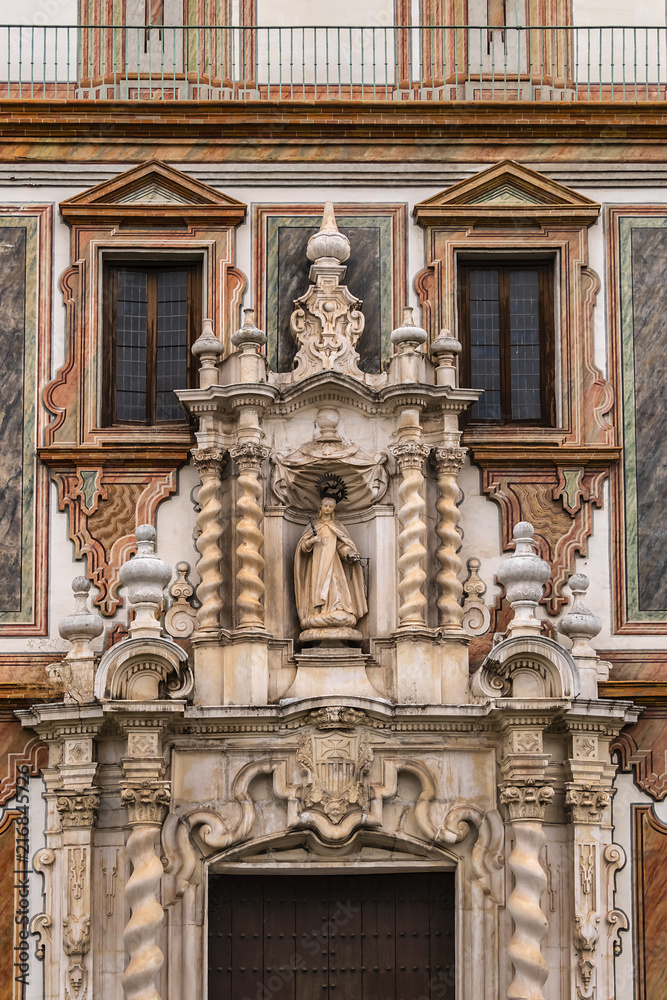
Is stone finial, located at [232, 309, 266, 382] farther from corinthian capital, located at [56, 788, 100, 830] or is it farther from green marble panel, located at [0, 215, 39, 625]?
corinthian capital, located at [56, 788, 100, 830]

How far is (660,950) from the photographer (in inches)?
616

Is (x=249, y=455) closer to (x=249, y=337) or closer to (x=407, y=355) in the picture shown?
(x=249, y=337)

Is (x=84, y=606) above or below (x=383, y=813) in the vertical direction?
above

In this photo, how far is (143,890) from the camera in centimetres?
1500

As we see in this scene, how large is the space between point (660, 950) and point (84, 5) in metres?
8.93

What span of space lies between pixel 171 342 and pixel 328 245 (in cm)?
156

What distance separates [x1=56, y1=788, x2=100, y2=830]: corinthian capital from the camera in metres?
15.4

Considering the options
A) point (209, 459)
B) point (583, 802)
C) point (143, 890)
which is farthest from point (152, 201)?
point (583, 802)

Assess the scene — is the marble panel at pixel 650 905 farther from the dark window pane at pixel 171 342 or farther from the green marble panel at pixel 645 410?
the dark window pane at pixel 171 342

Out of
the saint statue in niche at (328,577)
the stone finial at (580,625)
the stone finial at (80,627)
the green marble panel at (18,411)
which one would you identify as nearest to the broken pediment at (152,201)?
the green marble panel at (18,411)

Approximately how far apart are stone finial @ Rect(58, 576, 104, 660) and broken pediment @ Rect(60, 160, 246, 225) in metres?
3.07

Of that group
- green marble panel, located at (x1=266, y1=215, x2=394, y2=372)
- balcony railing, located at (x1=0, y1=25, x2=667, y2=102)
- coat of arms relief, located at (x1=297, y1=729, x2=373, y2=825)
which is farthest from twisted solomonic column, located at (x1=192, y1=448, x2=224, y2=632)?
balcony railing, located at (x1=0, y1=25, x2=667, y2=102)

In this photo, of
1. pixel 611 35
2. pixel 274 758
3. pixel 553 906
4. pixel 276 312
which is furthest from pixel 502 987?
pixel 611 35

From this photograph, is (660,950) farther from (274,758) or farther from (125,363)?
(125,363)
